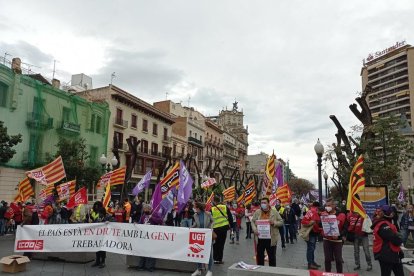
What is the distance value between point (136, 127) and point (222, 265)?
122 ft

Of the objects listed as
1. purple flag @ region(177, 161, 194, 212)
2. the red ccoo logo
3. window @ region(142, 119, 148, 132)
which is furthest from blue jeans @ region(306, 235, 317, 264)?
window @ region(142, 119, 148, 132)

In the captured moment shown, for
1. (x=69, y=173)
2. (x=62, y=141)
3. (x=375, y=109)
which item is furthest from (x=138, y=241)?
(x=375, y=109)

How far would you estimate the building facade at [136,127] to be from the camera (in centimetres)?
4166

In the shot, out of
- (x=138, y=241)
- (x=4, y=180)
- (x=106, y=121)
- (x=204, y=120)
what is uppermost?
(x=204, y=120)

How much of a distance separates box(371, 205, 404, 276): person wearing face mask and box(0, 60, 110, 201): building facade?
27616 mm

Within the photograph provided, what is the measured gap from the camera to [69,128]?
34500 mm

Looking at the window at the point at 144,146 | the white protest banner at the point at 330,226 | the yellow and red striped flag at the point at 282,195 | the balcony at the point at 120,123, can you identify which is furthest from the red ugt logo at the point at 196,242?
the window at the point at 144,146

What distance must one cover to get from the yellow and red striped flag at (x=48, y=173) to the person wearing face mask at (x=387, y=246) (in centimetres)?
1206

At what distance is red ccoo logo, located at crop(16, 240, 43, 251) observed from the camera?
381 inches

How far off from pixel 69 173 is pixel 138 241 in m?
20.3

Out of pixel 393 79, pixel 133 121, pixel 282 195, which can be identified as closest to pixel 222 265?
pixel 282 195

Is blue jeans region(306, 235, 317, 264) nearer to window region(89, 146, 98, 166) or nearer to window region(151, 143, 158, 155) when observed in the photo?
window region(89, 146, 98, 166)

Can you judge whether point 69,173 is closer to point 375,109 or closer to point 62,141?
point 62,141

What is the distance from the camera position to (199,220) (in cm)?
942
